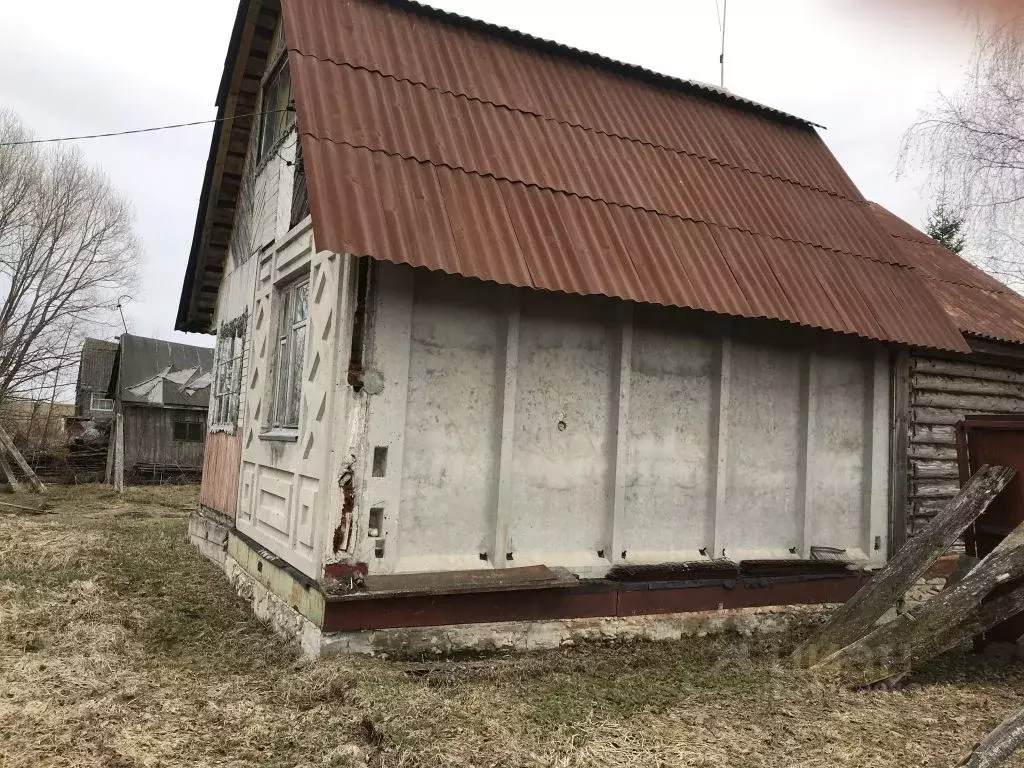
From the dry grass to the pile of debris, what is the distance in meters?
0.25

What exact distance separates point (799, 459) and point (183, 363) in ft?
84.2

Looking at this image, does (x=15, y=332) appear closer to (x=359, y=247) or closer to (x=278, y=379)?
(x=278, y=379)

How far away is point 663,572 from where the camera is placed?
6.75 metres

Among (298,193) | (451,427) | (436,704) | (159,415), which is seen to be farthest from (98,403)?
(436,704)

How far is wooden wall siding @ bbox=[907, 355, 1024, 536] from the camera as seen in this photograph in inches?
324

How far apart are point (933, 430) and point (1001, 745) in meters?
5.07

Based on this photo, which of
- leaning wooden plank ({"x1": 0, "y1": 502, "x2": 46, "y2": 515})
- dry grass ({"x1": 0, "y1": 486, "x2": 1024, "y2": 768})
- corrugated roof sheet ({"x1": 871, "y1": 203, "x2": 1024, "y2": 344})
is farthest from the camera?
leaning wooden plank ({"x1": 0, "y1": 502, "x2": 46, "y2": 515})

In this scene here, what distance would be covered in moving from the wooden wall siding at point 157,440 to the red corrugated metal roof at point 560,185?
20.8m

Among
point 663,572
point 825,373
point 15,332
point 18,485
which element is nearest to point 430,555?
point 663,572

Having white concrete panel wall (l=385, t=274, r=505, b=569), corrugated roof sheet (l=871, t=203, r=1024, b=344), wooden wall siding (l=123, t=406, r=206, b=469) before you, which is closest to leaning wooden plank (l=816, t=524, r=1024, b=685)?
white concrete panel wall (l=385, t=274, r=505, b=569)

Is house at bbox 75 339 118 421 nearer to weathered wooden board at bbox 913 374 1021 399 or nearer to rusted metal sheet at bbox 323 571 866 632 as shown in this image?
rusted metal sheet at bbox 323 571 866 632

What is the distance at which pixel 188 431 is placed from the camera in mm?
25500

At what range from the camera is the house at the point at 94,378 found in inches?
1155

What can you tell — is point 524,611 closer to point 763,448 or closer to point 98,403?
point 763,448
